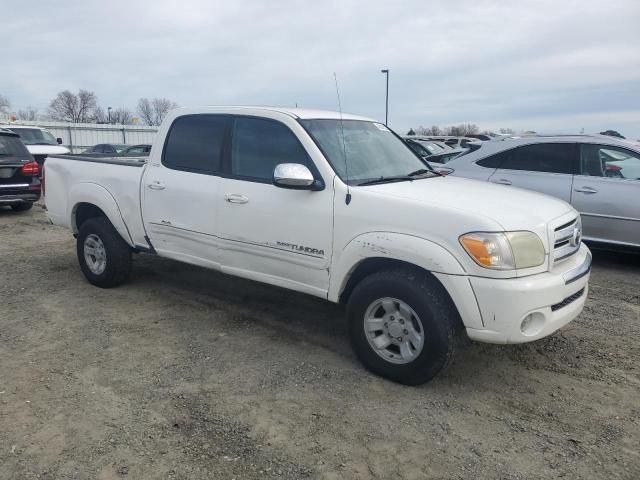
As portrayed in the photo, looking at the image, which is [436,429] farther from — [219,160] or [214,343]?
[219,160]

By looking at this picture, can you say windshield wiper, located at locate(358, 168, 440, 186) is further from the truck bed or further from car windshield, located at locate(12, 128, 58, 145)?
car windshield, located at locate(12, 128, 58, 145)

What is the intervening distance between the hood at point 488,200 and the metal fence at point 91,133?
83.2ft

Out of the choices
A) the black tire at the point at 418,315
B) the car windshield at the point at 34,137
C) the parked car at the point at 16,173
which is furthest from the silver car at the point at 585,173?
the car windshield at the point at 34,137

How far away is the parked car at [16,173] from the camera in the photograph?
33.1 feet

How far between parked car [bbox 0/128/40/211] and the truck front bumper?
382 inches

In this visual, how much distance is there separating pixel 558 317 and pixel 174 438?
2.46 meters

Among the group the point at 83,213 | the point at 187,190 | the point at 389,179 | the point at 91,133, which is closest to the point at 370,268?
the point at 389,179

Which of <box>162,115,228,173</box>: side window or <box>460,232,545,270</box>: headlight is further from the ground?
<box>162,115,228,173</box>: side window

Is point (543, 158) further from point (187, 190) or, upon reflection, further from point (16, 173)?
point (16, 173)

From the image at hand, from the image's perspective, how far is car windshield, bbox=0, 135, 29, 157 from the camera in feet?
33.4

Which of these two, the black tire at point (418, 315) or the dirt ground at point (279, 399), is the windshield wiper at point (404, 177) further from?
the dirt ground at point (279, 399)

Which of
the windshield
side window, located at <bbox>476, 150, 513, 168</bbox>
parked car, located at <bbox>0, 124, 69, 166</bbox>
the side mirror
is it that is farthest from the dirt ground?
parked car, located at <bbox>0, 124, 69, 166</bbox>

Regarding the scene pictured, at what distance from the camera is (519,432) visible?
314 cm

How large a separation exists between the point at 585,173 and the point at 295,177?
471 cm
